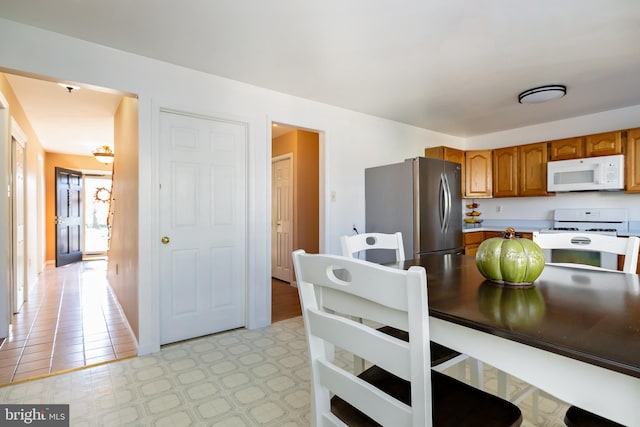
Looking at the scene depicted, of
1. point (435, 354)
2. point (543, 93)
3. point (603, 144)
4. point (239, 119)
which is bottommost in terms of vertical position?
point (435, 354)

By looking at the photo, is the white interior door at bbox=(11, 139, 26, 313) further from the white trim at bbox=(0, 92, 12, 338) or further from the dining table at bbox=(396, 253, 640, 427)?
the dining table at bbox=(396, 253, 640, 427)

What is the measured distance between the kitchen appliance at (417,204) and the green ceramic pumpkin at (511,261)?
2.14 meters

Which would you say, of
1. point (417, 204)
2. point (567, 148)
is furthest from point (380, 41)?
point (567, 148)

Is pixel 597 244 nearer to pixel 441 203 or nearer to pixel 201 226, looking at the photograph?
pixel 441 203

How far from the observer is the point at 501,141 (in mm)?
4953

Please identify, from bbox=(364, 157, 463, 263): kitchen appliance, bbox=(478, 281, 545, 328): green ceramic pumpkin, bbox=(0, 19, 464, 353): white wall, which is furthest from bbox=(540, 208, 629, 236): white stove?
bbox=(478, 281, 545, 328): green ceramic pumpkin

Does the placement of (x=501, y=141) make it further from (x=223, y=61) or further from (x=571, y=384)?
(x=571, y=384)

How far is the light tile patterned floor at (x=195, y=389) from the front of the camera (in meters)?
1.77

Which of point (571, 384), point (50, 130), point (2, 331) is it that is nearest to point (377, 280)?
point (571, 384)

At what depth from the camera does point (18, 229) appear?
12.1 ft

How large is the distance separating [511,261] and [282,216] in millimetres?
4113

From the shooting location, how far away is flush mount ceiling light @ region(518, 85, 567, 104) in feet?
10.2

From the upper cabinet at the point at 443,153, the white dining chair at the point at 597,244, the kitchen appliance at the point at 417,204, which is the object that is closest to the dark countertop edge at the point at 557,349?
the white dining chair at the point at 597,244

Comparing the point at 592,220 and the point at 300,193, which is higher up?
the point at 300,193
